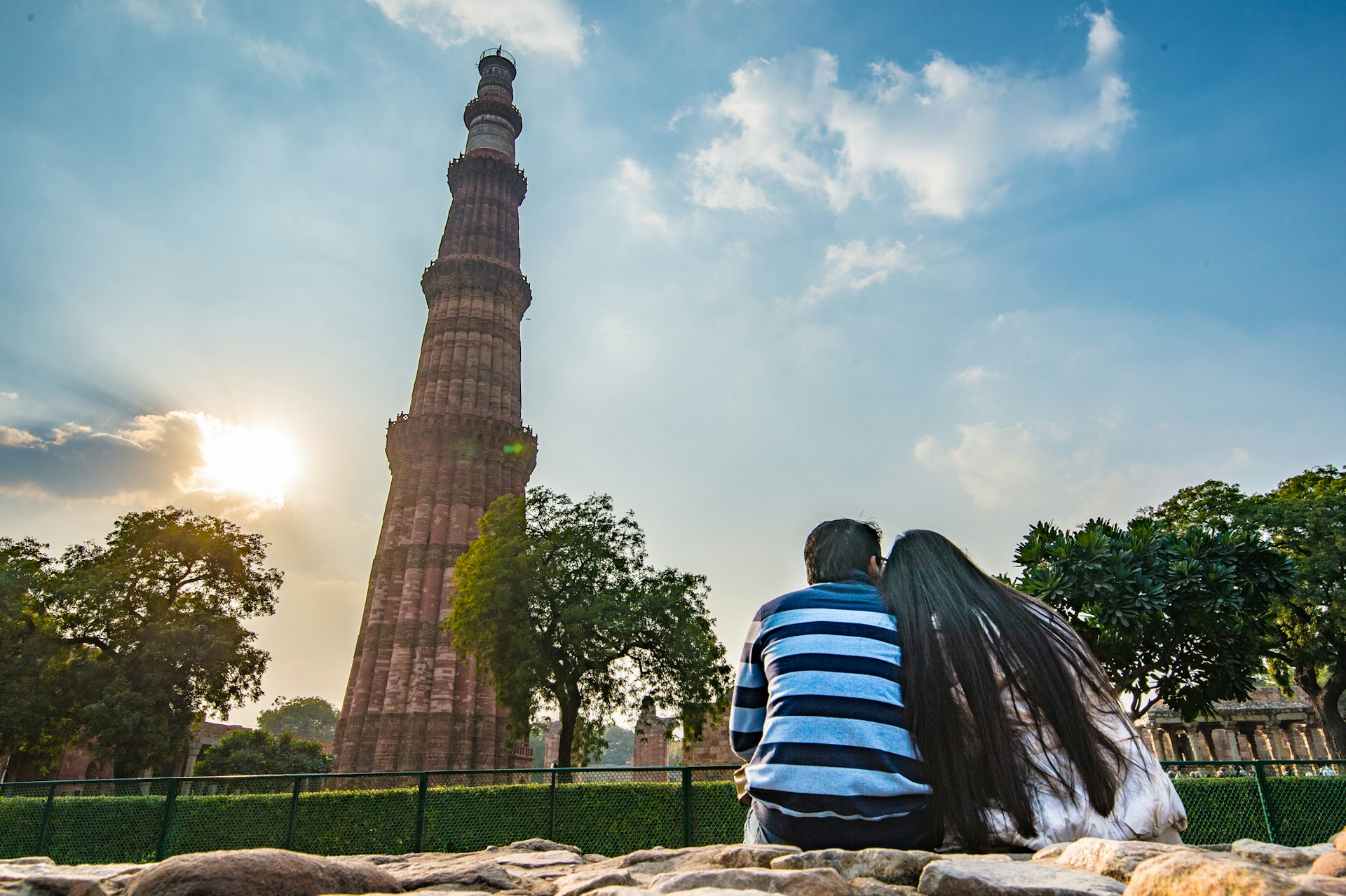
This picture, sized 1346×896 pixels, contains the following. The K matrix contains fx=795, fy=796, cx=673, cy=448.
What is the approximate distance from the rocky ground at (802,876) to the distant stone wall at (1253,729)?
3490cm

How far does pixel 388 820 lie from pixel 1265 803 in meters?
10.3

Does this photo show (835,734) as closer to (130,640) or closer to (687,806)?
(687,806)

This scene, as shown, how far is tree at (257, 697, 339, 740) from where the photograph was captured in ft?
294

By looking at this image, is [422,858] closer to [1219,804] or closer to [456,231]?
[1219,804]

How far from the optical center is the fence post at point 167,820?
10.1 meters

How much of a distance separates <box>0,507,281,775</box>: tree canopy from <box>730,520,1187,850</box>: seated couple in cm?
2765

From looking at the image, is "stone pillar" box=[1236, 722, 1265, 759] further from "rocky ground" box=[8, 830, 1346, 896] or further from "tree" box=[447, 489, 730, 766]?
"rocky ground" box=[8, 830, 1346, 896]

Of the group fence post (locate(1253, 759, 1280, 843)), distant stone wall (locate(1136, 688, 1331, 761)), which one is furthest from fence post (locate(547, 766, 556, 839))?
distant stone wall (locate(1136, 688, 1331, 761))

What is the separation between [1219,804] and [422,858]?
28.6 ft

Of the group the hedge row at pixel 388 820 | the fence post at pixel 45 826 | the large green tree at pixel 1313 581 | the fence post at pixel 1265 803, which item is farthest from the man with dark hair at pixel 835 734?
the large green tree at pixel 1313 581

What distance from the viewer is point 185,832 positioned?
1069cm

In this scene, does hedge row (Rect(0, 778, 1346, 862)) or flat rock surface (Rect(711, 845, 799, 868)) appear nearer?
flat rock surface (Rect(711, 845, 799, 868))

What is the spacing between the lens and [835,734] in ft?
8.04

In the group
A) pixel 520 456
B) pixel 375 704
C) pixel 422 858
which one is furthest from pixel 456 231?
pixel 422 858
